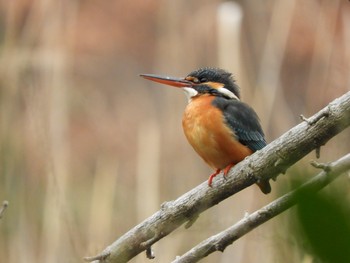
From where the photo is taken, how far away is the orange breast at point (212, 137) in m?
1.61

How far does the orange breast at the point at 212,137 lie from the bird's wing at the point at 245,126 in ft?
0.04

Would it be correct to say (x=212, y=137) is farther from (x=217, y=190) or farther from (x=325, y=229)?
(x=325, y=229)

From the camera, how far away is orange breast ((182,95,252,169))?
161cm

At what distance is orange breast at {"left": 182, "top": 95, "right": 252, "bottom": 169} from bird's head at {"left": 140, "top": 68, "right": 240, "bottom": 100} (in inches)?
5.9

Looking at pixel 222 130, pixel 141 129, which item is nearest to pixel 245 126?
pixel 222 130

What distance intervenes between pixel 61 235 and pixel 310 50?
2739 millimetres

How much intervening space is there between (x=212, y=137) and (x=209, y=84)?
1.11 ft

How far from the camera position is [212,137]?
1.68m

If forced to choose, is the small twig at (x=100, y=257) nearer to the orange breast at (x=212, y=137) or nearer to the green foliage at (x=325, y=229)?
the orange breast at (x=212, y=137)

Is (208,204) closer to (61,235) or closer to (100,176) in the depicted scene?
(61,235)

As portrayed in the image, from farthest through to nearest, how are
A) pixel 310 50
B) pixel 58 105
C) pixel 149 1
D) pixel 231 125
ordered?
pixel 149 1 < pixel 310 50 < pixel 58 105 < pixel 231 125

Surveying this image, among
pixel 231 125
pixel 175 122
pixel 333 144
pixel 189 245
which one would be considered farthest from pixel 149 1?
pixel 333 144

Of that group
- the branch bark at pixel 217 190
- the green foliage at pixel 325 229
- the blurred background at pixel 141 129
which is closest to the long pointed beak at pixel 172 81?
the blurred background at pixel 141 129

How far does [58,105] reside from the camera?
2371mm
